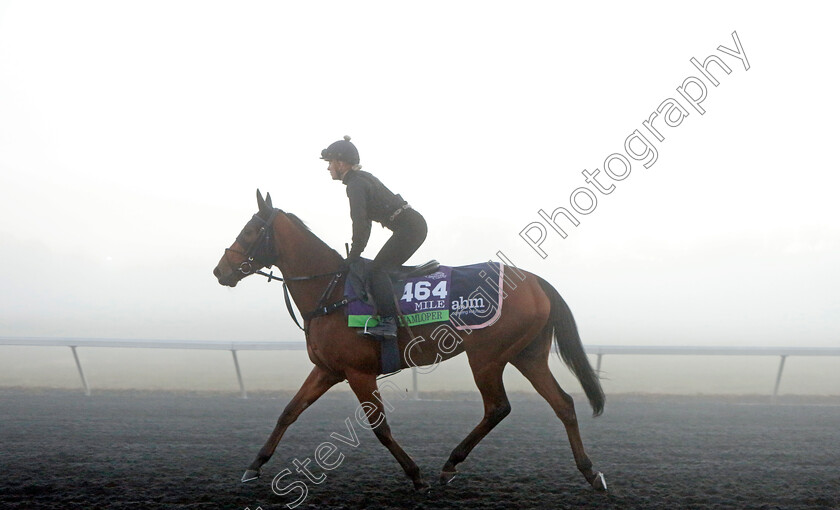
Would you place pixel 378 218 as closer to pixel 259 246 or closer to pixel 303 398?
pixel 259 246

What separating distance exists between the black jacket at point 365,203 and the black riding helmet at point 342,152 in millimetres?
114

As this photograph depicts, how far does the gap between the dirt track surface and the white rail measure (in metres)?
0.87

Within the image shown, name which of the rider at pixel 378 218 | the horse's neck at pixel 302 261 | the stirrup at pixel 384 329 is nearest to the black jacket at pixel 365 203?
the rider at pixel 378 218

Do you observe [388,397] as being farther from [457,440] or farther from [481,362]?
[481,362]

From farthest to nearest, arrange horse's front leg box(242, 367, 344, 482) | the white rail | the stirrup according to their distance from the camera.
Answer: the white rail, horse's front leg box(242, 367, 344, 482), the stirrup

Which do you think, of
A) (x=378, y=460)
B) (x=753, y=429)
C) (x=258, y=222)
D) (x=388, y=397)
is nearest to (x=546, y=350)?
(x=378, y=460)

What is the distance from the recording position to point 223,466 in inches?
228

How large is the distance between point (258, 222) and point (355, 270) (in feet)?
3.28

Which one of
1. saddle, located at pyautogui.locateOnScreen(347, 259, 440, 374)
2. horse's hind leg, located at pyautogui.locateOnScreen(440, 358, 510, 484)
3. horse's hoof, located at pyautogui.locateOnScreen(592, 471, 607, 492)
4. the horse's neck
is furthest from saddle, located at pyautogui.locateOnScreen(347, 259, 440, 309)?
horse's hoof, located at pyautogui.locateOnScreen(592, 471, 607, 492)

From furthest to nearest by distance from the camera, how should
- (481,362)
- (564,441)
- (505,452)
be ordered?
(564,441)
(505,452)
(481,362)

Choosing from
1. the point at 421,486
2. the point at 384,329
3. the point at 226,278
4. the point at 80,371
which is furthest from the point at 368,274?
the point at 80,371

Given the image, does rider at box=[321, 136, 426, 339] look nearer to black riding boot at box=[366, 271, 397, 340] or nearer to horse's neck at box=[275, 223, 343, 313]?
black riding boot at box=[366, 271, 397, 340]

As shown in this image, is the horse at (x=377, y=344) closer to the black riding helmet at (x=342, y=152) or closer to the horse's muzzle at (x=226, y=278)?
the horse's muzzle at (x=226, y=278)

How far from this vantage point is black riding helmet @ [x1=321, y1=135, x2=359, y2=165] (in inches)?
216
